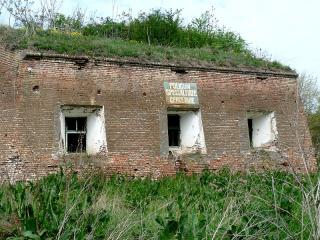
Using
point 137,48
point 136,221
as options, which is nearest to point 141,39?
point 137,48

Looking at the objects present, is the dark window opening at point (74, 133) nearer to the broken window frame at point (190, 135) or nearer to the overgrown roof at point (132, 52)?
the overgrown roof at point (132, 52)

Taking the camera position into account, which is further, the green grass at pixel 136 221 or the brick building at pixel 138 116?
the brick building at pixel 138 116

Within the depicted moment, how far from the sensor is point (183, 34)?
1270 inches

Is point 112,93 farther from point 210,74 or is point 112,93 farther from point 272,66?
point 272,66

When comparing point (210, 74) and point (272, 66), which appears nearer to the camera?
point (210, 74)

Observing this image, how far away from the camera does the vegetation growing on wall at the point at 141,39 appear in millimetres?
16878

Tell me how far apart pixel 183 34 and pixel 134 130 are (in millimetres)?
16580

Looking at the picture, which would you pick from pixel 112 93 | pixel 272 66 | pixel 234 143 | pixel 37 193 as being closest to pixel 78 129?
pixel 112 93

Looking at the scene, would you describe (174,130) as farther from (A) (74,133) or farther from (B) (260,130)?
(A) (74,133)

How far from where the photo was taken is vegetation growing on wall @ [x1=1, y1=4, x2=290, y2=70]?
55.4 ft

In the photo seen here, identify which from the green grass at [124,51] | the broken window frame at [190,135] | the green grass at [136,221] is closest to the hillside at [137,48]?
the green grass at [124,51]

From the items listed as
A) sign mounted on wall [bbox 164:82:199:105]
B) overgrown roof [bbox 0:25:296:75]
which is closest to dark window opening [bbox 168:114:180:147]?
sign mounted on wall [bbox 164:82:199:105]

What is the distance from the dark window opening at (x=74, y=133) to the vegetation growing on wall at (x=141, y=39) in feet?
6.70

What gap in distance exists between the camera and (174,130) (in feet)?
60.2
